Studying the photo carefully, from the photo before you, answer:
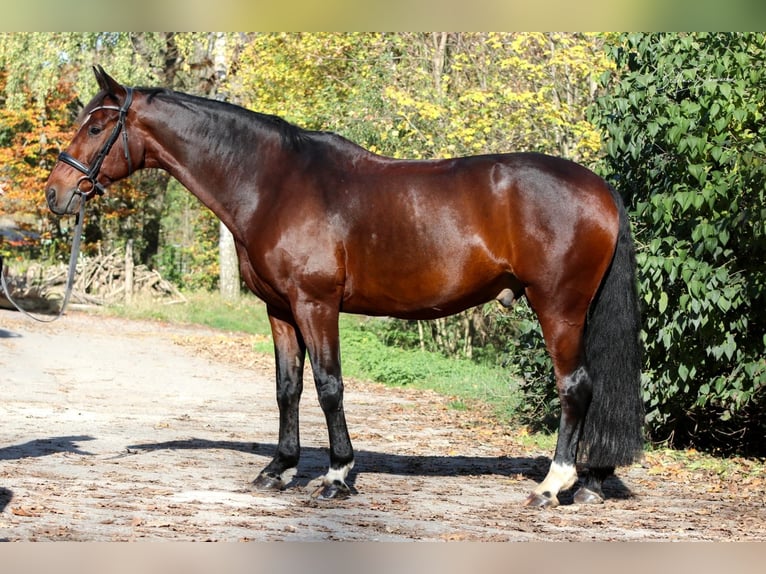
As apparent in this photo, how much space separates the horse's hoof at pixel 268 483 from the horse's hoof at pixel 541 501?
5.17 ft

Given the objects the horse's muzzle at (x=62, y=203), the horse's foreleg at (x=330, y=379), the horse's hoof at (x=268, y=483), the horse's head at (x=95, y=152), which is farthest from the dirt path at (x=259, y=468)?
the horse's head at (x=95, y=152)

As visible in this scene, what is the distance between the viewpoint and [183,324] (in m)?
21.1

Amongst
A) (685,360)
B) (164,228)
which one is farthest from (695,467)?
(164,228)

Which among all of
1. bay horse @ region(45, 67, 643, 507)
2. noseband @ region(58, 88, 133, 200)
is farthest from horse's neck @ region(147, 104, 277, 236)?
Result: noseband @ region(58, 88, 133, 200)

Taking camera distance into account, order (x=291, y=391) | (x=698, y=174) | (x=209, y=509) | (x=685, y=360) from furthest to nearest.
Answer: (x=685, y=360), (x=698, y=174), (x=291, y=391), (x=209, y=509)

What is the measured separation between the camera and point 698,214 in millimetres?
7699

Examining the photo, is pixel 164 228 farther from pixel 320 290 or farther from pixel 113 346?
pixel 320 290

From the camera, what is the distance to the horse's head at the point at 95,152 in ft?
20.6

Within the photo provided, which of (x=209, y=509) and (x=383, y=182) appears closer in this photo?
(x=209, y=509)

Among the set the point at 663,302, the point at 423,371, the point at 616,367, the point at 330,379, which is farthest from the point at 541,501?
the point at 423,371

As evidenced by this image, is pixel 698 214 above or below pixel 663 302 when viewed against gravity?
above

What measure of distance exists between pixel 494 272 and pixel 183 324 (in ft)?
52.2

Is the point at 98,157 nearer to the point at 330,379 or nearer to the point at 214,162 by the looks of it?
the point at 214,162

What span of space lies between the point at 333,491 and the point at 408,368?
7.91 meters
